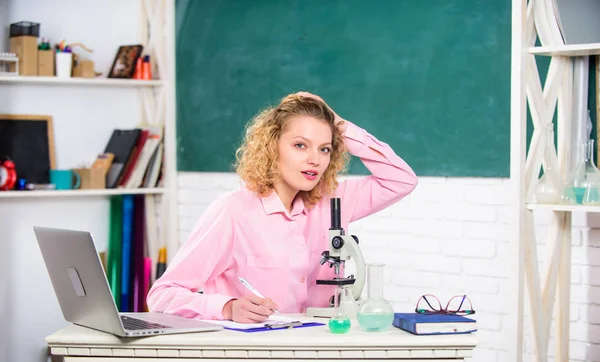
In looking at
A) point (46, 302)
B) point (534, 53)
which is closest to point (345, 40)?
point (534, 53)

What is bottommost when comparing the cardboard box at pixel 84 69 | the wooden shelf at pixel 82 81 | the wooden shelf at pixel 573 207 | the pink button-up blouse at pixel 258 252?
the pink button-up blouse at pixel 258 252

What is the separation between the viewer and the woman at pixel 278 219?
9.35 ft

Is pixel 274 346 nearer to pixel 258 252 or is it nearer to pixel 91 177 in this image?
pixel 258 252

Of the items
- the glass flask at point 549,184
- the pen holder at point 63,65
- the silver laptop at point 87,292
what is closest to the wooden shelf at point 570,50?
the glass flask at point 549,184

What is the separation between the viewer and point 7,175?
188 inches

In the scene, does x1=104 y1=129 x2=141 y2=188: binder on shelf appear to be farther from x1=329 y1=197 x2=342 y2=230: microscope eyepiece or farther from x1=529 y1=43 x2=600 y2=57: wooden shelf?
x1=329 y1=197 x2=342 y2=230: microscope eyepiece

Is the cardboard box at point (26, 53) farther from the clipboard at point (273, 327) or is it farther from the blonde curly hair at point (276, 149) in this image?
the clipboard at point (273, 327)

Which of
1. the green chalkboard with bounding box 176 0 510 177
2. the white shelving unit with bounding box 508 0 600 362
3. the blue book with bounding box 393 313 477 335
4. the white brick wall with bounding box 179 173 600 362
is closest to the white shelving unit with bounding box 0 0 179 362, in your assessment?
the green chalkboard with bounding box 176 0 510 177

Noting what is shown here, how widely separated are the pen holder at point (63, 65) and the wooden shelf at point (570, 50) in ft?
9.05

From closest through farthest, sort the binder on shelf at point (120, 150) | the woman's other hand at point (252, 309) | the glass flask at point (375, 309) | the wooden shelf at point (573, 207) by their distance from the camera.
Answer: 1. the glass flask at point (375, 309)
2. the woman's other hand at point (252, 309)
3. the wooden shelf at point (573, 207)
4. the binder on shelf at point (120, 150)

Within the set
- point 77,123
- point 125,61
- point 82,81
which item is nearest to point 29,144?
point 77,123

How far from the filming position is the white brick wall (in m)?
3.46

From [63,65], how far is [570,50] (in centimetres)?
294

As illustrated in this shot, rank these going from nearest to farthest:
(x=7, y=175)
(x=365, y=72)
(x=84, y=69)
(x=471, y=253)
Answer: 1. (x=471, y=253)
2. (x=365, y=72)
3. (x=7, y=175)
4. (x=84, y=69)
